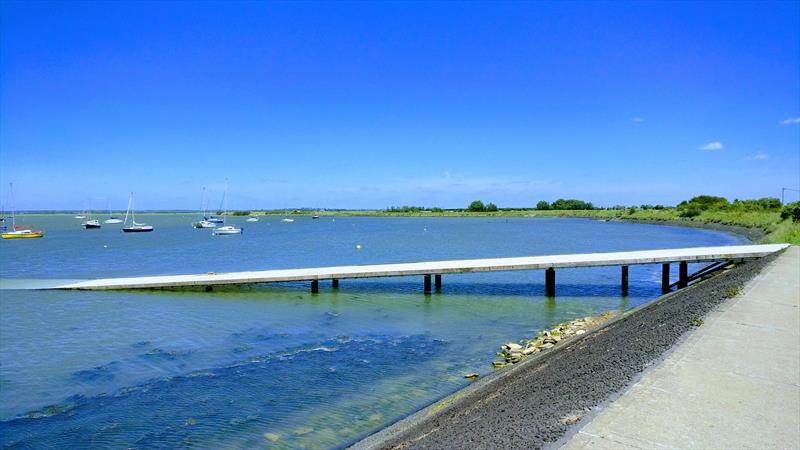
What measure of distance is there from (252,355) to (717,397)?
9.99 metres

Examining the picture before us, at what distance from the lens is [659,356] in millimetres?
7367

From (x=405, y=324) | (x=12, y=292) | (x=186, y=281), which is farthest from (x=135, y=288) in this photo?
→ (x=405, y=324)

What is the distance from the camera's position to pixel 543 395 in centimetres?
643

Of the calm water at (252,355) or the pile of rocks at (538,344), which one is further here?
the pile of rocks at (538,344)

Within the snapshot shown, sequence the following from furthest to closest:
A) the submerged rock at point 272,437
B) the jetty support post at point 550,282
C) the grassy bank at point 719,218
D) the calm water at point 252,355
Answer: the grassy bank at point 719,218, the jetty support post at point 550,282, the calm water at point 252,355, the submerged rock at point 272,437

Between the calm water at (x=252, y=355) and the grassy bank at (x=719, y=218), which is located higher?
the grassy bank at (x=719, y=218)

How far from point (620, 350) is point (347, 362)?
6.00m

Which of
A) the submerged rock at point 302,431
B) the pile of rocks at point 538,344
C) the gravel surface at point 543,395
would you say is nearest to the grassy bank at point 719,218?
the pile of rocks at point 538,344

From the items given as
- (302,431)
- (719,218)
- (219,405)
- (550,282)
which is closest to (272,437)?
(302,431)

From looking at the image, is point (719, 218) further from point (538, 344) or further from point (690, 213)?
point (538, 344)

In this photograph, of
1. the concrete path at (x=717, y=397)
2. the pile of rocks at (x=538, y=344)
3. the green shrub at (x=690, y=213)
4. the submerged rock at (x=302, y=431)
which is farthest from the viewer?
the green shrub at (x=690, y=213)

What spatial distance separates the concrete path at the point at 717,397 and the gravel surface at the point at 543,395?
309 mm

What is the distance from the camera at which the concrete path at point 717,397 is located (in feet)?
15.1

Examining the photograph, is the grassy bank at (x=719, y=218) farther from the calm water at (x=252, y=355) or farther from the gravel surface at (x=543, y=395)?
the gravel surface at (x=543, y=395)
